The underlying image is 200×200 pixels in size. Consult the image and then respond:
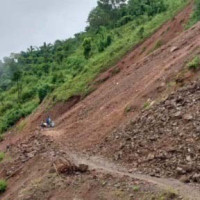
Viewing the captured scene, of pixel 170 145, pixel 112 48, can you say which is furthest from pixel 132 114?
pixel 112 48

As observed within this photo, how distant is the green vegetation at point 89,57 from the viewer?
101 feet

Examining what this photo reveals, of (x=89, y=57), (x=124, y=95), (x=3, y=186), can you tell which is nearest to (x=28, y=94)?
(x=89, y=57)

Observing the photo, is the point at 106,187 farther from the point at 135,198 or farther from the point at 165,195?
the point at 165,195

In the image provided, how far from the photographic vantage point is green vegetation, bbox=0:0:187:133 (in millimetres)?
30828

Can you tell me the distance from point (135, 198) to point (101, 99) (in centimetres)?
1106

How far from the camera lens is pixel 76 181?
46.6ft

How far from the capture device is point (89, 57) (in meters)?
37.5

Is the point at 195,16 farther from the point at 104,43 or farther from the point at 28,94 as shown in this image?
the point at 28,94

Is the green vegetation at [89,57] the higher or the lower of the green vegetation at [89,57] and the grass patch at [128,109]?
the higher

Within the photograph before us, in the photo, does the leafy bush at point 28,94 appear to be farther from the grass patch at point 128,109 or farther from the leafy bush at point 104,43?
the grass patch at point 128,109

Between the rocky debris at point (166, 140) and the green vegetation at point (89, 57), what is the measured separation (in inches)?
466

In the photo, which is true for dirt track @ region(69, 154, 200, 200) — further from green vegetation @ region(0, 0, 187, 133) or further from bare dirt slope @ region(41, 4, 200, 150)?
green vegetation @ region(0, 0, 187, 133)

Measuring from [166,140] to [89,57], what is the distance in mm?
24044

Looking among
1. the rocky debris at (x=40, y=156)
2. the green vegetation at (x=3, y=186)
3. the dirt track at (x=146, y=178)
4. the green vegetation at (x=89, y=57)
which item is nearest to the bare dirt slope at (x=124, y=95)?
the rocky debris at (x=40, y=156)
